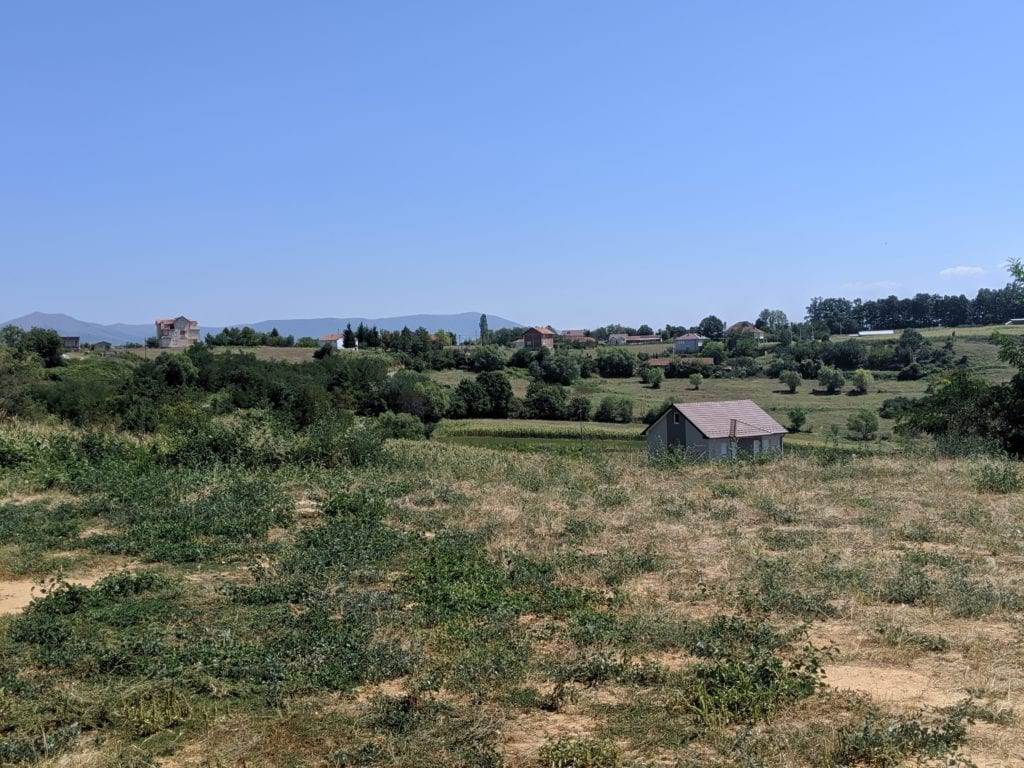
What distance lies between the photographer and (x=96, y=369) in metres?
39.7

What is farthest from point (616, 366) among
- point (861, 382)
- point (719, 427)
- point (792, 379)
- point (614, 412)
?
point (719, 427)

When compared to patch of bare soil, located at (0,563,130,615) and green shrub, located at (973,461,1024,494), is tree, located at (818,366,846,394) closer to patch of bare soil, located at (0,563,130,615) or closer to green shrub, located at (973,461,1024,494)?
green shrub, located at (973,461,1024,494)

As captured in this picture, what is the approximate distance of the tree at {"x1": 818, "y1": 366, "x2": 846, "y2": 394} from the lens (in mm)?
66938

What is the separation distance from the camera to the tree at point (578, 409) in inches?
2242

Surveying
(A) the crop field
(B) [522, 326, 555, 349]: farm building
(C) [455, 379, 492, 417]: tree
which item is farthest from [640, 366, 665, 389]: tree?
(A) the crop field

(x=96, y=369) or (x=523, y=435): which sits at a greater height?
(x=96, y=369)

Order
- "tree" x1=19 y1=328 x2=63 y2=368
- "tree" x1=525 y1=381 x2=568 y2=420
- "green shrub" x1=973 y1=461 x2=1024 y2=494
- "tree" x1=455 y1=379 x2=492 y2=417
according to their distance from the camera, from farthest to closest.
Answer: "tree" x1=525 y1=381 x2=568 y2=420
"tree" x1=455 y1=379 x2=492 y2=417
"tree" x1=19 y1=328 x2=63 y2=368
"green shrub" x1=973 y1=461 x2=1024 y2=494

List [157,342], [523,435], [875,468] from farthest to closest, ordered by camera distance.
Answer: [157,342], [523,435], [875,468]

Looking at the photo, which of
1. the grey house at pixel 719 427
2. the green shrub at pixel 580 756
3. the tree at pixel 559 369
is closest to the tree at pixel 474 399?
the tree at pixel 559 369

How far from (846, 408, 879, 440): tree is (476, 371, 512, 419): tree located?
76.3 ft

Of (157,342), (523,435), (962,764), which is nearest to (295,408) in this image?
(962,764)

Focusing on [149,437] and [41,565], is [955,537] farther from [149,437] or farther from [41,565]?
[149,437]

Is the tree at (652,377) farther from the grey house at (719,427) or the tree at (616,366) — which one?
the grey house at (719,427)

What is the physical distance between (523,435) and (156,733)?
142 feet
